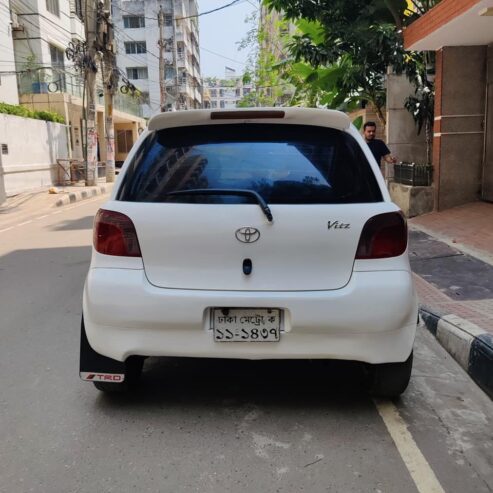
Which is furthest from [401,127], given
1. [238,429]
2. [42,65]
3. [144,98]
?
[144,98]

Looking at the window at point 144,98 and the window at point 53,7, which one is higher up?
the window at point 53,7

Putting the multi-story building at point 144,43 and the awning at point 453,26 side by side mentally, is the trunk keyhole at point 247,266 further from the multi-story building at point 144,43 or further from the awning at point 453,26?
the multi-story building at point 144,43

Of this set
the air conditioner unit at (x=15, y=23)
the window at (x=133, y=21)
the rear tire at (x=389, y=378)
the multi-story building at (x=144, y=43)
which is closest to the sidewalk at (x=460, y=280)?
the rear tire at (x=389, y=378)

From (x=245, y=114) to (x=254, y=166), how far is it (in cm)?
34

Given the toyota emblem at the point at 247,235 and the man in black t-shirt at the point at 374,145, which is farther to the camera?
the man in black t-shirt at the point at 374,145

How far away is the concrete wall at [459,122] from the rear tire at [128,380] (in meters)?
8.74

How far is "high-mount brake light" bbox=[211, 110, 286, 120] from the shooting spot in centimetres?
334

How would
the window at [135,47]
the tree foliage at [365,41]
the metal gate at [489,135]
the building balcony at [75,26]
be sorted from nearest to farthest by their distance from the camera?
the metal gate at [489,135], the tree foliage at [365,41], the building balcony at [75,26], the window at [135,47]

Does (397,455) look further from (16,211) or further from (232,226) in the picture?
(16,211)

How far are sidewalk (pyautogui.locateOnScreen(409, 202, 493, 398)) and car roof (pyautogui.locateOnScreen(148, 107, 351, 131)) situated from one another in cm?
195

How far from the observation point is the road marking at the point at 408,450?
2646 millimetres

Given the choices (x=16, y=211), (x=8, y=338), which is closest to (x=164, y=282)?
(x=8, y=338)

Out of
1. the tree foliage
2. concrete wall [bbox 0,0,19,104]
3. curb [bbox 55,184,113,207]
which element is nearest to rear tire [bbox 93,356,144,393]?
the tree foliage

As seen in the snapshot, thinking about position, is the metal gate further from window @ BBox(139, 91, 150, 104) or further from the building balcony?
window @ BBox(139, 91, 150, 104)
